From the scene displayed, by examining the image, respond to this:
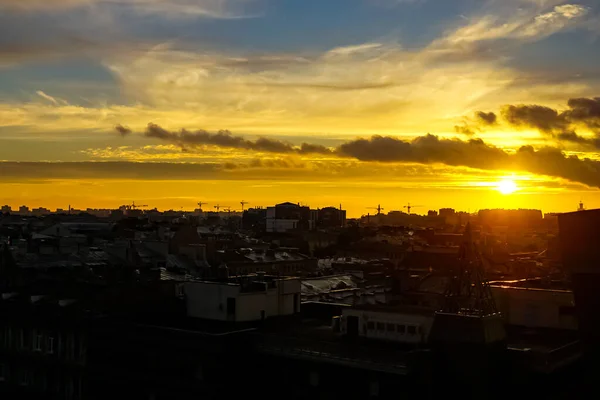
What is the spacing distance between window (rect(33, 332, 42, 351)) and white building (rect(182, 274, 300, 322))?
1121 centimetres

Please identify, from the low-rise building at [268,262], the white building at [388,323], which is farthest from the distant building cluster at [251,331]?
the low-rise building at [268,262]

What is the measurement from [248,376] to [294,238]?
479 feet

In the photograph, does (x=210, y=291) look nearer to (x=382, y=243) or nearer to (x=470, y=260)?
(x=470, y=260)

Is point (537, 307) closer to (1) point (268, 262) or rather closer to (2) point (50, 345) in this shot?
(2) point (50, 345)

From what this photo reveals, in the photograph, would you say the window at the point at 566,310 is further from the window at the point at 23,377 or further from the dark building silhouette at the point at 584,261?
the window at the point at 23,377

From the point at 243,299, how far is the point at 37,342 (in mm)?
16483

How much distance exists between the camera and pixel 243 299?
50938mm

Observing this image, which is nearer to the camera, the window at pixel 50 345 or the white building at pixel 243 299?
the white building at pixel 243 299

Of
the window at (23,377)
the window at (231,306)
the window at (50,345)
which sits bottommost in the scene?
the window at (23,377)

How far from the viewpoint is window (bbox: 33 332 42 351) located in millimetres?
56678

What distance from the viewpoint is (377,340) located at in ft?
148

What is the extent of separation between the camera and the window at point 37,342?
186 ft

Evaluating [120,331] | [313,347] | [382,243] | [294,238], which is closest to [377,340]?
[313,347]

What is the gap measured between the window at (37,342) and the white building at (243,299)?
36.8 feet
